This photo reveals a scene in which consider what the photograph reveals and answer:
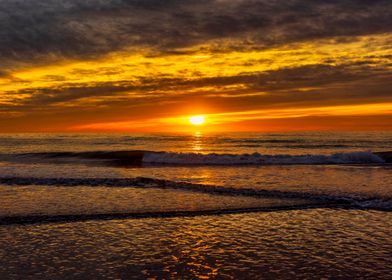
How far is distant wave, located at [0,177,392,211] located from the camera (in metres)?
14.7

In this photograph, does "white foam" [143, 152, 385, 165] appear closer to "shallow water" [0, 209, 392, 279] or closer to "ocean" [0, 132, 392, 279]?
"ocean" [0, 132, 392, 279]

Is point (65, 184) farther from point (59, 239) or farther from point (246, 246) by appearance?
point (246, 246)

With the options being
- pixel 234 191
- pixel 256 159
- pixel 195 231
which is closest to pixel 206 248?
pixel 195 231

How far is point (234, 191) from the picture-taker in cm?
1795

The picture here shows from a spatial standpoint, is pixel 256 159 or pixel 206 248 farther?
pixel 256 159

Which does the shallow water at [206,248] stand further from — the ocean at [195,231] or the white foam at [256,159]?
the white foam at [256,159]

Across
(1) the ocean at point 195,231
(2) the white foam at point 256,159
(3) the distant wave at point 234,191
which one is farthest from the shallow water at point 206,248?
(2) the white foam at point 256,159

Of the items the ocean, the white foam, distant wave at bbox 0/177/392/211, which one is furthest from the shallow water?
the white foam

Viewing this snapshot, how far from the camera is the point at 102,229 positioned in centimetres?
1088

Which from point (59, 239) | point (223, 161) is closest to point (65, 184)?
point (59, 239)

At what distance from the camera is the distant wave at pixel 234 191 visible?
1473 centimetres

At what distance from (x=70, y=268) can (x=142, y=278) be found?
1.65 meters

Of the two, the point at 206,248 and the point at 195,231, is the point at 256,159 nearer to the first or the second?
the point at 195,231

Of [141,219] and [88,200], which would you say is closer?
[141,219]
